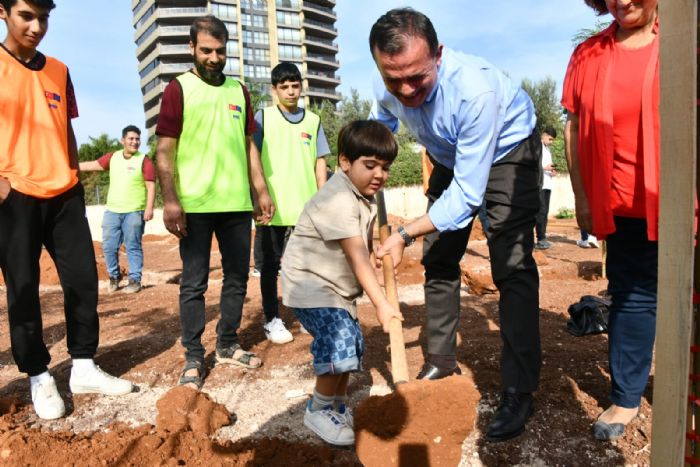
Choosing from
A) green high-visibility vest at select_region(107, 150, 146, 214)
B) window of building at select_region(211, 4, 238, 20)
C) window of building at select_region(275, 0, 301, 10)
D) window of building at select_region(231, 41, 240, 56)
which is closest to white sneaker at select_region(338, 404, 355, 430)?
green high-visibility vest at select_region(107, 150, 146, 214)

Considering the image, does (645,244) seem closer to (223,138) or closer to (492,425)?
(492,425)

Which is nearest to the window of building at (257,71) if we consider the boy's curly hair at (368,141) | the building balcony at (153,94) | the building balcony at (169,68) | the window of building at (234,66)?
the window of building at (234,66)

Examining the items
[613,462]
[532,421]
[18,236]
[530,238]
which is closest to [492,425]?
[532,421]

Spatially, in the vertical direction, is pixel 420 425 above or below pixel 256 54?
below

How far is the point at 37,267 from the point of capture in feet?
9.36

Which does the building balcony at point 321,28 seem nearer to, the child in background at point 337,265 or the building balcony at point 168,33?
the building balcony at point 168,33

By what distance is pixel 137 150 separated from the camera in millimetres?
7207

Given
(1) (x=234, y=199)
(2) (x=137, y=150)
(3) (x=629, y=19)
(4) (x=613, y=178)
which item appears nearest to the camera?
(3) (x=629, y=19)

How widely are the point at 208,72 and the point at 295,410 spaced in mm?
2053

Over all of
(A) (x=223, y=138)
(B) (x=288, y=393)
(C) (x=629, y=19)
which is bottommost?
(B) (x=288, y=393)

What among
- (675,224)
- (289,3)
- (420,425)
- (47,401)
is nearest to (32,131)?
(47,401)

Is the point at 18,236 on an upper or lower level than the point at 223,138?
lower

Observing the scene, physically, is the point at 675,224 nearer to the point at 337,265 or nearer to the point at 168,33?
the point at 337,265

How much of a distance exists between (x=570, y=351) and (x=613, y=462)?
1293 mm
